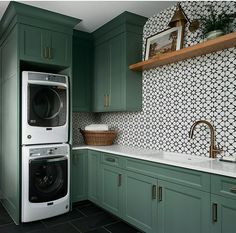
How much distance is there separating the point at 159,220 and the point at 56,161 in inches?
54.2

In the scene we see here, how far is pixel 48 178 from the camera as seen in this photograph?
2818 mm

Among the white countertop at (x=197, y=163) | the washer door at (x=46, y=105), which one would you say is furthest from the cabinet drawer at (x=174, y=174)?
the washer door at (x=46, y=105)

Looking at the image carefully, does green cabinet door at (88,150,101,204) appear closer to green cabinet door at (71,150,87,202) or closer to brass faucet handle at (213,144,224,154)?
green cabinet door at (71,150,87,202)

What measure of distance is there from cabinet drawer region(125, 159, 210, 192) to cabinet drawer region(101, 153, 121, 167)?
221 mm

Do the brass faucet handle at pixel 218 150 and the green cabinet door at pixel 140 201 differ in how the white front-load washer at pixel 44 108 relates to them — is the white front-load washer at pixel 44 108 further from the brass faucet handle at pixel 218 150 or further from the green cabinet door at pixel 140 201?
the brass faucet handle at pixel 218 150

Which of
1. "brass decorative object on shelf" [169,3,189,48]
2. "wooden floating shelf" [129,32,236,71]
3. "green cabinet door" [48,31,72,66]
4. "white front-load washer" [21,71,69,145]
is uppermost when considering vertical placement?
"brass decorative object on shelf" [169,3,189,48]

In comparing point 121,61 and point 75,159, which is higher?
point 121,61

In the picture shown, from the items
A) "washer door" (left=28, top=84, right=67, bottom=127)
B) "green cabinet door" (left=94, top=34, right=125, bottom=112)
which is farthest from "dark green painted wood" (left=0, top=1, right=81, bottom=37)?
"washer door" (left=28, top=84, right=67, bottom=127)

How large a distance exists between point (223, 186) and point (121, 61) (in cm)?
198

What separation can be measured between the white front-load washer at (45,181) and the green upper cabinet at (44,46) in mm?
1053

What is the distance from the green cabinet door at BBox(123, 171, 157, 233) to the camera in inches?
89.0

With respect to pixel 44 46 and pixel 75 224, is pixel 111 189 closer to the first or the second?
pixel 75 224

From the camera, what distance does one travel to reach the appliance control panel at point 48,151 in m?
2.67

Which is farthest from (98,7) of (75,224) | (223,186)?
(75,224)
